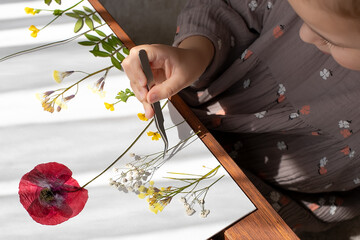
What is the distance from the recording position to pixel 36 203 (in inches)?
17.5

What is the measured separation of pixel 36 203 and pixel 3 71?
19 cm

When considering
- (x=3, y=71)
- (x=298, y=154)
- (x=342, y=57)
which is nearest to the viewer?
(x=342, y=57)

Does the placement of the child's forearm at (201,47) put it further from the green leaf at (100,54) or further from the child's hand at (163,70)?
the green leaf at (100,54)

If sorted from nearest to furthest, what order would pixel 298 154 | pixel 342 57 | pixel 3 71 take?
1. pixel 342 57
2. pixel 3 71
3. pixel 298 154

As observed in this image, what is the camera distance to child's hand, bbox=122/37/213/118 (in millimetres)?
489

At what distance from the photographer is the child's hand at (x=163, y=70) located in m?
0.49

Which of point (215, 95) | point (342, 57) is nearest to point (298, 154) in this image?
point (215, 95)

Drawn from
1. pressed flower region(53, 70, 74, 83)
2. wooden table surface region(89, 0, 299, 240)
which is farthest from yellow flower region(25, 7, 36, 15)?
wooden table surface region(89, 0, 299, 240)

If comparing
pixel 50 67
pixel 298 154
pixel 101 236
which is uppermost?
pixel 50 67

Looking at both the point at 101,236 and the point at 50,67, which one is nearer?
the point at 101,236

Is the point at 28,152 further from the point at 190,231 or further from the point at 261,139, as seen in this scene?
the point at 261,139

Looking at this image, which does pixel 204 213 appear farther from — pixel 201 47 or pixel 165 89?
pixel 201 47

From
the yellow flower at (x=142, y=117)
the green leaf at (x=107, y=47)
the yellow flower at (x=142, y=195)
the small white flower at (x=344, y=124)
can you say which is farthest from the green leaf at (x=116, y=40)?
the small white flower at (x=344, y=124)

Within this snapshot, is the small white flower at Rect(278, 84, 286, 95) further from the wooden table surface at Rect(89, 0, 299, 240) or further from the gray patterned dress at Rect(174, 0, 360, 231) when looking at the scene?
the wooden table surface at Rect(89, 0, 299, 240)
